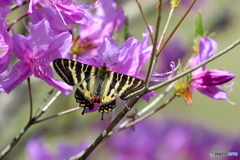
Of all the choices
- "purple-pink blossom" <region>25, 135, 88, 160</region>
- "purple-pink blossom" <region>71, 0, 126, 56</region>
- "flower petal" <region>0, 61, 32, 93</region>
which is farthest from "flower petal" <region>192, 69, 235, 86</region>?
"purple-pink blossom" <region>25, 135, 88, 160</region>

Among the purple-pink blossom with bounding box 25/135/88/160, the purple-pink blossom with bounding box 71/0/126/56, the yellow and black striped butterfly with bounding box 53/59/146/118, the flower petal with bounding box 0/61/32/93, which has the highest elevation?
the flower petal with bounding box 0/61/32/93

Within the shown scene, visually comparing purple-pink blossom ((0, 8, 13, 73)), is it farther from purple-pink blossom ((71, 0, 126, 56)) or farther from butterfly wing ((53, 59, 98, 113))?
purple-pink blossom ((71, 0, 126, 56))

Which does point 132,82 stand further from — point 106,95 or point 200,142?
point 200,142

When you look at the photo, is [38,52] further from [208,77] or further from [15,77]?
[208,77]

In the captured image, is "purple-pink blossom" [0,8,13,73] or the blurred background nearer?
"purple-pink blossom" [0,8,13,73]

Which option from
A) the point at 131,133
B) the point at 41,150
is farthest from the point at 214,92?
the point at 131,133

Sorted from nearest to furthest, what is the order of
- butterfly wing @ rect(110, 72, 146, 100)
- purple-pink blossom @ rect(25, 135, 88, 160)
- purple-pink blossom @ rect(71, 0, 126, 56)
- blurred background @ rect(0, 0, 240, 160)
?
butterfly wing @ rect(110, 72, 146, 100)
purple-pink blossom @ rect(71, 0, 126, 56)
purple-pink blossom @ rect(25, 135, 88, 160)
blurred background @ rect(0, 0, 240, 160)

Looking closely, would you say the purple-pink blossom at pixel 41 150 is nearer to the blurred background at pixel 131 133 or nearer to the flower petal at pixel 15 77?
the blurred background at pixel 131 133
